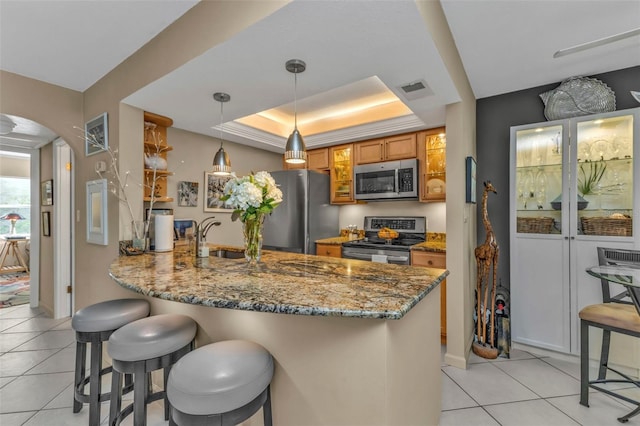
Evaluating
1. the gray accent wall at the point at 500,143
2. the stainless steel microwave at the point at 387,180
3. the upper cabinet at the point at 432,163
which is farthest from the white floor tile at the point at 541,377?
the stainless steel microwave at the point at 387,180

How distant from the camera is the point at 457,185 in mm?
2441

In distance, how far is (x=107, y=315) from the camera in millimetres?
1675

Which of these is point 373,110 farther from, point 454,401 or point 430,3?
point 454,401

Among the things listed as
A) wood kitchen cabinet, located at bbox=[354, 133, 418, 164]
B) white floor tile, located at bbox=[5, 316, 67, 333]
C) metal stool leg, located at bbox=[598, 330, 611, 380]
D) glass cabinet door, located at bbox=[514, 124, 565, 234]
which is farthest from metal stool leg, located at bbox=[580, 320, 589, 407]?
white floor tile, located at bbox=[5, 316, 67, 333]

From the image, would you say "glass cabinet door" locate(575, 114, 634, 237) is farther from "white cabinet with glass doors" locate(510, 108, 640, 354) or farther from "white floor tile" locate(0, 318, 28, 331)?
"white floor tile" locate(0, 318, 28, 331)

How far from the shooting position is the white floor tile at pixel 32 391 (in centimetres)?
197

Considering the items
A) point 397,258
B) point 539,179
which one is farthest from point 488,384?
point 539,179

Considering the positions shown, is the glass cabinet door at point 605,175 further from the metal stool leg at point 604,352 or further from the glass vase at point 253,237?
the glass vase at point 253,237

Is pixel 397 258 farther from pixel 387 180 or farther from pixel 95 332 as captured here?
pixel 95 332

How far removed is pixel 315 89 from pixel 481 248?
2.07 m

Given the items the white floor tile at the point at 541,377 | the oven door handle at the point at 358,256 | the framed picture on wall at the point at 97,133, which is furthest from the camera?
the oven door handle at the point at 358,256

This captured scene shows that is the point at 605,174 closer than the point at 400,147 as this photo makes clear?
Yes

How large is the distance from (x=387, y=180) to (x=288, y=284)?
8.36ft

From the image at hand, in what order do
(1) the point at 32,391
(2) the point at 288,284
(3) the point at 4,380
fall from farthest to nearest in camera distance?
(3) the point at 4,380
(1) the point at 32,391
(2) the point at 288,284
